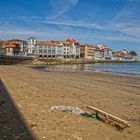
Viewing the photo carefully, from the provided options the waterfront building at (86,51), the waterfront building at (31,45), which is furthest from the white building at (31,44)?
the waterfront building at (86,51)

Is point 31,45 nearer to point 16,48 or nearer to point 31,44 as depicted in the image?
point 31,44

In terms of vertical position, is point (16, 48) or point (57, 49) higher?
point (16, 48)

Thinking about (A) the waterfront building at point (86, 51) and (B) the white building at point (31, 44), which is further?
(A) the waterfront building at point (86, 51)

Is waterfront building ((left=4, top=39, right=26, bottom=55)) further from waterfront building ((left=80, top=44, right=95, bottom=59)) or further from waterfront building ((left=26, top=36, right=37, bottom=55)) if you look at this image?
waterfront building ((left=80, top=44, right=95, bottom=59))

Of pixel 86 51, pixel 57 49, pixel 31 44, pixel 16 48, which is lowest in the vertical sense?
pixel 86 51

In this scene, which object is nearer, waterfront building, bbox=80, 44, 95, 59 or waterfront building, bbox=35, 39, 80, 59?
waterfront building, bbox=35, 39, 80, 59

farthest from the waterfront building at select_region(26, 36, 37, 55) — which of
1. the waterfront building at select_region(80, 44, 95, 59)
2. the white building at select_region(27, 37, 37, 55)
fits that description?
the waterfront building at select_region(80, 44, 95, 59)

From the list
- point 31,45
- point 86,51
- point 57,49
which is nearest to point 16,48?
point 31,45

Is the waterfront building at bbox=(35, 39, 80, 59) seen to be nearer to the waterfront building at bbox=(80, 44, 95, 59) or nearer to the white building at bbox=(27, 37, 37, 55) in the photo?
the white building at bbox=(27, 37, 37, 55)

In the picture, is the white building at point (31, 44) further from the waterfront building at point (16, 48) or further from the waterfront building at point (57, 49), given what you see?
the waterfront building at point (16, 48)

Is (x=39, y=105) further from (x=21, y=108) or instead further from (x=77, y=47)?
(x=77, y=47)

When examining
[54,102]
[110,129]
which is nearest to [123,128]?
[110,129]

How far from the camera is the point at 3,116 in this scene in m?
7.60

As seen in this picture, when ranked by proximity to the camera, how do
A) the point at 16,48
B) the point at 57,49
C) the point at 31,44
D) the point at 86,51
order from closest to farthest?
the point at 31,44 < the point at 16,48 < the point at 57,49 < the point at 86,51
